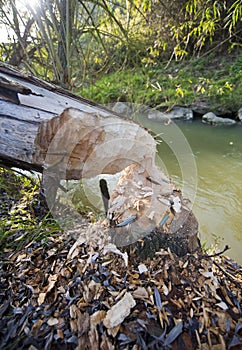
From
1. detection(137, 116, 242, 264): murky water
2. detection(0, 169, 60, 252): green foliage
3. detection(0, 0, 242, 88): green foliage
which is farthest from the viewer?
detection(137, 116, 242, 264): murky water

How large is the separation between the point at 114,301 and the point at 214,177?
2176 mm

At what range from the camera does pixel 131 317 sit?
70 cm

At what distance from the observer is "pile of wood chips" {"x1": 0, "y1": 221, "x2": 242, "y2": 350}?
665mm

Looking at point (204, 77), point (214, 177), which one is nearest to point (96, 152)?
point (214, 177)

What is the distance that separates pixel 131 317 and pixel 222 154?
2.87 meters

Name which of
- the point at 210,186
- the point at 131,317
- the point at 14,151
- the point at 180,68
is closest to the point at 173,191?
the point at 131,317

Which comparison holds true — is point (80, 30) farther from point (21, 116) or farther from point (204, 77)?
point (204, 77)

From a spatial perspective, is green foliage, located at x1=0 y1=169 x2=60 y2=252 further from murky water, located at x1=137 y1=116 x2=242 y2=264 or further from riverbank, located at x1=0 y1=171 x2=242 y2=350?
murky water, located at x1=137 y1=116 x2=242 y2=264

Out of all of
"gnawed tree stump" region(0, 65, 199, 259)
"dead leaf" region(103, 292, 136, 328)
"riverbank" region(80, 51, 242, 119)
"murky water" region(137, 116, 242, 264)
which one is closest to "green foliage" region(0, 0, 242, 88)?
"gnawed tree stump" region(0, 65, 199, 259)

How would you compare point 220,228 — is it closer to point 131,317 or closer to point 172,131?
point 131,317

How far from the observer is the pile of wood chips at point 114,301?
0.66 metres

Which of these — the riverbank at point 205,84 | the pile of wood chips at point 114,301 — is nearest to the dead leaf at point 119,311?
the pile of wood chips at point 114,301

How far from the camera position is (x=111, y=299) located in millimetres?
751

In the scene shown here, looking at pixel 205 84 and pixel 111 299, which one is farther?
pixel 205 84
